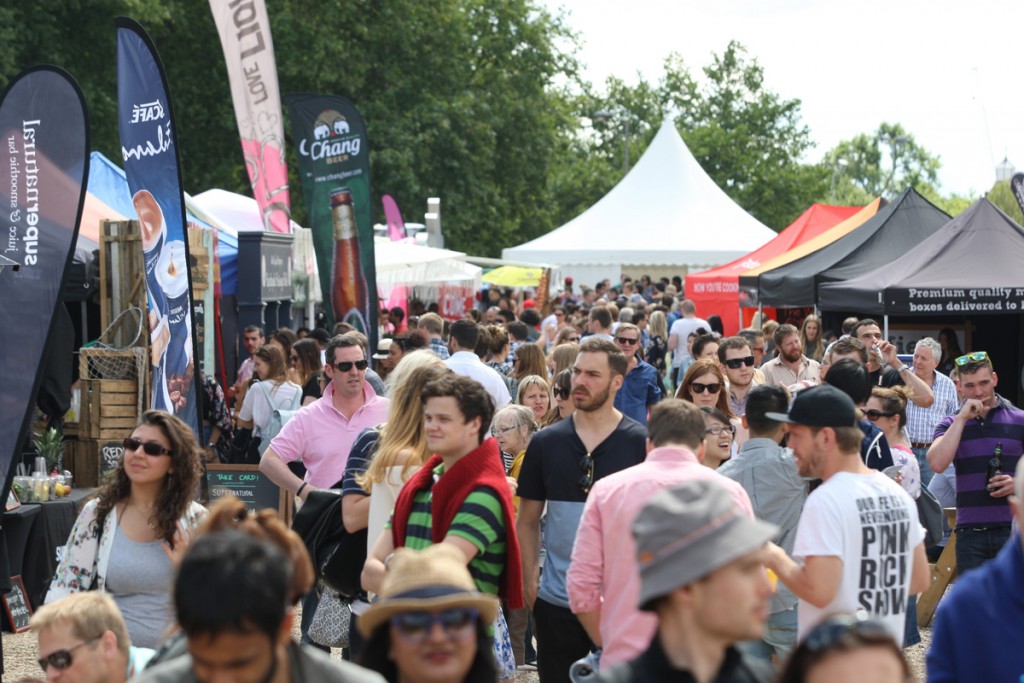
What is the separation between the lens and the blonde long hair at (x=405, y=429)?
16.3 ft

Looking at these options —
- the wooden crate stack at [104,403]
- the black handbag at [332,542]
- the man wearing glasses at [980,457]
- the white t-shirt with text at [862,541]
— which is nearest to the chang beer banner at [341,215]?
the wooden crate stack at [104,403]

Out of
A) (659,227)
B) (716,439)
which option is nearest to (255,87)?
(716,439)

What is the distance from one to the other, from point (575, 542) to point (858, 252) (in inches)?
503

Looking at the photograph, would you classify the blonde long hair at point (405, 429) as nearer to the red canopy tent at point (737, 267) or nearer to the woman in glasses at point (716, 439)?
the woman in glasses at point (716, 439)

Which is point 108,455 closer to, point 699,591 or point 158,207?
point 158,207

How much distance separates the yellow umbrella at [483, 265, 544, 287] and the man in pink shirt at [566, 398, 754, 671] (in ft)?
87.9

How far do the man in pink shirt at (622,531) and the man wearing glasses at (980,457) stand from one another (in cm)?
336

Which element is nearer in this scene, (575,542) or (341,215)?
(575,542)

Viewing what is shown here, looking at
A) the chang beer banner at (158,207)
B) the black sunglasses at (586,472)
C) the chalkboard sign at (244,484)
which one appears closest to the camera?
the black sunglasses at (586,472)

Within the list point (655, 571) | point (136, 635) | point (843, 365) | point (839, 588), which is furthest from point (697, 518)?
point (843, 365)

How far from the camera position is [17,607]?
8250 millimetres

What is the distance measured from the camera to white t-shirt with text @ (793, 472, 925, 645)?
4.03 m

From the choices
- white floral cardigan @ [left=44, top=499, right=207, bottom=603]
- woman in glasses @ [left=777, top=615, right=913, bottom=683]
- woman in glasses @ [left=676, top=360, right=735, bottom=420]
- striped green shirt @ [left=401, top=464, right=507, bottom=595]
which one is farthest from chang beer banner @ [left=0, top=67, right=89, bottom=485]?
woman in glasses @ [left=777, top=615, right=913, bottom=683]

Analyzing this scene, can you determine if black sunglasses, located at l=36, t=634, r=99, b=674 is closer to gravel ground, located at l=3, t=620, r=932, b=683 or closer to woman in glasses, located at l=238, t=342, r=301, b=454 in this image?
gravel ground, located at l=3, t=620, r=932, b=683
